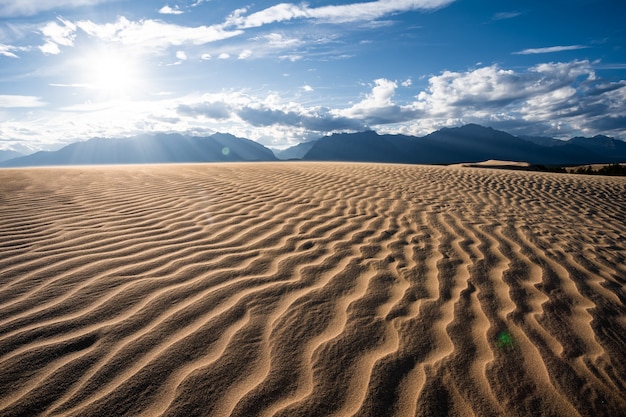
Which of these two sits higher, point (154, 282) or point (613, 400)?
point (154, 282)

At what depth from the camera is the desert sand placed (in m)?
1.72

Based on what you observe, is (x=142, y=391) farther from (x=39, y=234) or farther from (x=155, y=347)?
(x=39, y=234)

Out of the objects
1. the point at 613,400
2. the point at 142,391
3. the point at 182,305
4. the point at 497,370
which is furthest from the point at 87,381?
the point at 613,400

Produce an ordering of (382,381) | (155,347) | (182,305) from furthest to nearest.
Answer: (182,305) → (155,347) → (382,381)

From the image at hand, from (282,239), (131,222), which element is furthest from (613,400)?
(131,222)

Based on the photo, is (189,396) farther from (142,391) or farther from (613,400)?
(613,400)

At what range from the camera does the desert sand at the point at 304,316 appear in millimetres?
1724

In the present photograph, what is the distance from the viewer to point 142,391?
1.69 m

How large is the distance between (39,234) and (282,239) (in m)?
2.91

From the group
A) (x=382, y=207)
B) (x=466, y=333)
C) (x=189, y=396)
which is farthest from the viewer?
(x=382, y=207)

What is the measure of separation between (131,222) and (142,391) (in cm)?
323

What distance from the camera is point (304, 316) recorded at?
239 cm

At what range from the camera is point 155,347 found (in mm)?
1987

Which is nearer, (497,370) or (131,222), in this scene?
(497,370)
